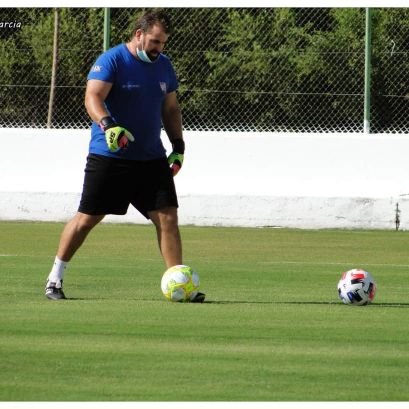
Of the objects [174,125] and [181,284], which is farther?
[174,125]

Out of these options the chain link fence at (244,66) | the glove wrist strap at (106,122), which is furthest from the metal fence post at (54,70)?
the glove wrist strap at (106,122)

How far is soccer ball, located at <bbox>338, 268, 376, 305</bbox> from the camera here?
11344mm

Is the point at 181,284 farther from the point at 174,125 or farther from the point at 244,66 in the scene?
the point at 244,66

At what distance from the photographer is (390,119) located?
20188 millimetres

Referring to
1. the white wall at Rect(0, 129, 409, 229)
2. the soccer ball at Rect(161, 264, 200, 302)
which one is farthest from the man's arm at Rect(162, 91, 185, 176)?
the white wall at Rect(0, 129, 409, 229)

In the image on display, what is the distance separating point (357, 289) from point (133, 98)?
2260 millimetres

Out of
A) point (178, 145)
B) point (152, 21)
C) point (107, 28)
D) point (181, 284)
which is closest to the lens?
point (181, 284)

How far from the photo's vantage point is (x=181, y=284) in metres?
11.3

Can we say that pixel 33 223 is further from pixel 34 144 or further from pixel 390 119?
pixel 390 119

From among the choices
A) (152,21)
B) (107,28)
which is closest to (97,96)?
(152,21)

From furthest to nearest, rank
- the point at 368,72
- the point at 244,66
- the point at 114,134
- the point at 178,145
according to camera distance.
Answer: the point at 244,66 → the point at 368,72 → the point at 178,145 → the point at 114,134

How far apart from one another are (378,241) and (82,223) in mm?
7618
